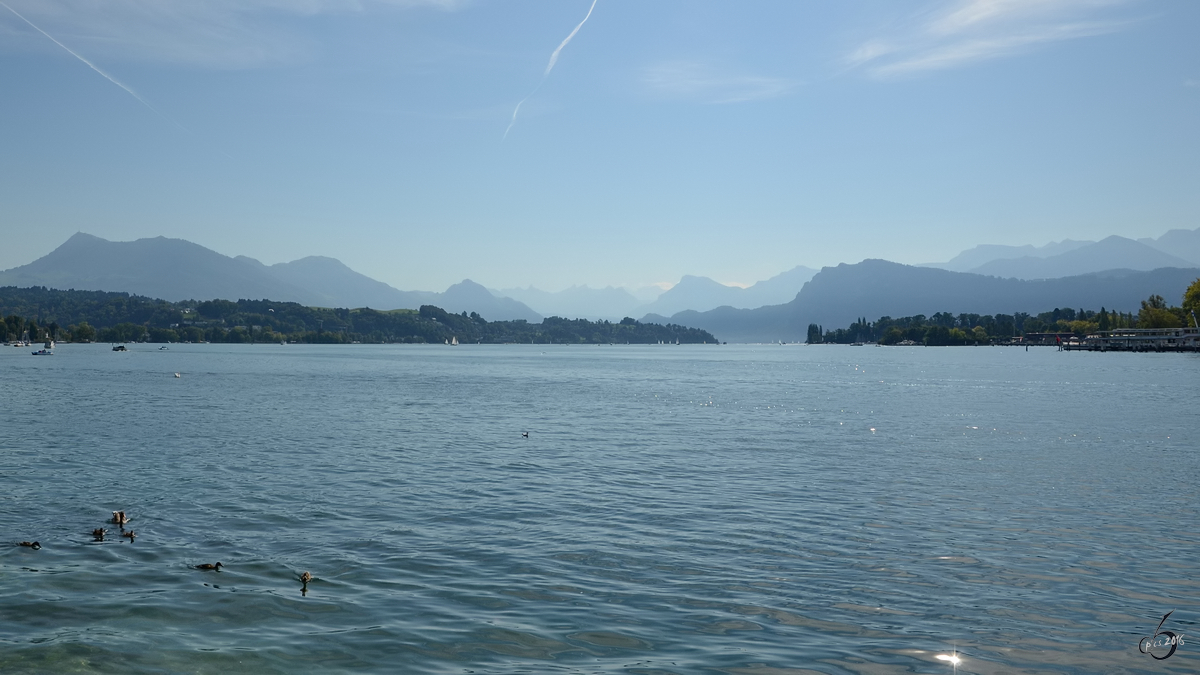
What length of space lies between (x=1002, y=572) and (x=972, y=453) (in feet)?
81.9

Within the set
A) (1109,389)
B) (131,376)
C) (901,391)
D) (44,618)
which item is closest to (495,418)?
(44,618)

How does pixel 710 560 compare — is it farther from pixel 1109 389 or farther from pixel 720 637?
pixel 1109 389

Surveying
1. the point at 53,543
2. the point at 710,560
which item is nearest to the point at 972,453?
the point at 710,560

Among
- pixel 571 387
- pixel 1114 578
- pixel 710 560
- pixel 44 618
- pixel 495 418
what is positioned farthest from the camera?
pixel 571 387

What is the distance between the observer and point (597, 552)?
21312 millimetres

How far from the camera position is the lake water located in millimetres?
14602

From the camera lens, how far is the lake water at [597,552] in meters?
14.6

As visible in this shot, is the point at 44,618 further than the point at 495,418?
No

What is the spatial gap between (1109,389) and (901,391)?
25.6 metres

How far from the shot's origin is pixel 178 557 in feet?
68.3

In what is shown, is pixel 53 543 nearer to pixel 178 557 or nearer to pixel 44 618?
pixel 178 557

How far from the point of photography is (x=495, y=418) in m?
62.2

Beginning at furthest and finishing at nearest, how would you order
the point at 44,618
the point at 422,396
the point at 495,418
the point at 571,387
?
the point at 571,387, the point at 422,396, the point at 495,418, the point at 44,618

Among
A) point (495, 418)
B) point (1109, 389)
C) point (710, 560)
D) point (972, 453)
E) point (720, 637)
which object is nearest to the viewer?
point (720, 637)
